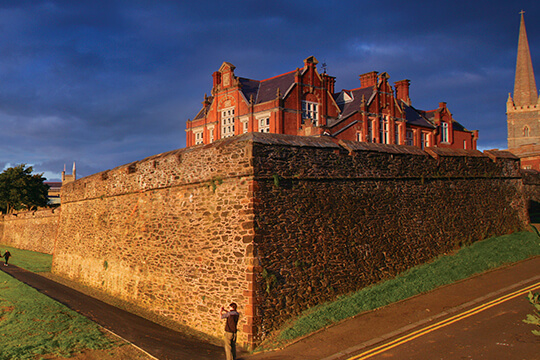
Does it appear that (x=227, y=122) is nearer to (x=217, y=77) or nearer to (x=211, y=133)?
(x=211, y=133)

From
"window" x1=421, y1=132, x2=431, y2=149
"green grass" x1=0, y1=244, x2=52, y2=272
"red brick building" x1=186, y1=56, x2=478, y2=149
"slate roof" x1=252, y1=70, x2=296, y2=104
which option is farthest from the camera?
"window" x1=421, y1=132, x2=431, y2=149

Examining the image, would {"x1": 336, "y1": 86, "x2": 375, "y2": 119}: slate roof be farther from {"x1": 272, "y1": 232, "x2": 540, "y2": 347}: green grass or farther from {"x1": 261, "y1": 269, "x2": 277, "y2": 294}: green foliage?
{"x1": 261, "y1": 269, "x2": 277, "y2": 294}: green foliage

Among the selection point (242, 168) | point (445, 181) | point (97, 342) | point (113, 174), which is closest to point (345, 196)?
point (242, 168)

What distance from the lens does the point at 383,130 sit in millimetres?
42406

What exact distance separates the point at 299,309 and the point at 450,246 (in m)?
7.79

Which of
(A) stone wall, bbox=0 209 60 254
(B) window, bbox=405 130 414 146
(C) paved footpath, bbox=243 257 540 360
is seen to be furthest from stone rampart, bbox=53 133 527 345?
(B) window, bbox=405 130 414 146

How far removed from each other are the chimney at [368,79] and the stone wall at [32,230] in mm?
30757

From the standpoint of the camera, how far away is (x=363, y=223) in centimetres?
1531

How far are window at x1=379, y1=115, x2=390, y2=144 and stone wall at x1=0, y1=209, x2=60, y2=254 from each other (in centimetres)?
2916

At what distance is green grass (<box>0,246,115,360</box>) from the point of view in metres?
11.5

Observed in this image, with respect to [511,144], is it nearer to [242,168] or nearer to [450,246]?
[450,246]

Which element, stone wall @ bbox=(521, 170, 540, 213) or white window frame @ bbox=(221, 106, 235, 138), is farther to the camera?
white window frame @ bbox=(221, 106, 235, 138)

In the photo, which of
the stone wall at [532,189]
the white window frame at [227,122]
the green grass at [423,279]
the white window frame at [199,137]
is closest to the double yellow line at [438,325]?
the green grass at [423,279]

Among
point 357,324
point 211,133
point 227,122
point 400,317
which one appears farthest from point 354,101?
point 357,324
